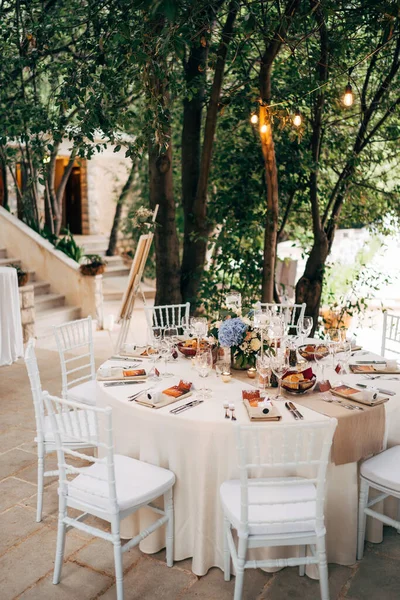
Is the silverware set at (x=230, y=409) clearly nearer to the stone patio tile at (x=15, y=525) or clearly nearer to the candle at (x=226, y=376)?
the candle at (x=226, y=376)

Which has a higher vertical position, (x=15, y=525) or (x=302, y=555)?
(x=302, y=555)

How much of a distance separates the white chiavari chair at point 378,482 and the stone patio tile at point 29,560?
151 centimetres

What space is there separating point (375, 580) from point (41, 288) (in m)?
6.83

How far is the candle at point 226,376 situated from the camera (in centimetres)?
352

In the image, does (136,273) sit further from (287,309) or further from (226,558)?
(226,558)

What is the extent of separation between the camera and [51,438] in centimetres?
348

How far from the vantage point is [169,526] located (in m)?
3.03

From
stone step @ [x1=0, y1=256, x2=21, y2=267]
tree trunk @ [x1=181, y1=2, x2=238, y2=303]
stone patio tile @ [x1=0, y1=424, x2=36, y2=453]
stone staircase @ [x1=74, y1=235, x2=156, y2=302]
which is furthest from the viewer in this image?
stone staircase @ [x1=74, y1=235, x2=156, y2=302]

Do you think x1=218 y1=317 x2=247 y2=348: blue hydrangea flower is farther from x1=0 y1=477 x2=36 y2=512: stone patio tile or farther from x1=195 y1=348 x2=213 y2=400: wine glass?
x1=0 y1=477 x2=36 y2=512: stone patio tile

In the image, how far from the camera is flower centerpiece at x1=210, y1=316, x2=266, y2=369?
3.52 m

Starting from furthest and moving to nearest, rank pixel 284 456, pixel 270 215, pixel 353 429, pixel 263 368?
pixel 270 215
pixel 263 368
pixel 353 429
pixel 284 456

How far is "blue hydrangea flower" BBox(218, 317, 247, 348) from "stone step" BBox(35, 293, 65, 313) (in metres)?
5.32

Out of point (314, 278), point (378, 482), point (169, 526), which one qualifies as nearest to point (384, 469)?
point (378, 482)

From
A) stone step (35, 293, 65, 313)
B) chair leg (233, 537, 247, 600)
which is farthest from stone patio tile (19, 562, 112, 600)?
stone step (35, 293, 65, 313)
